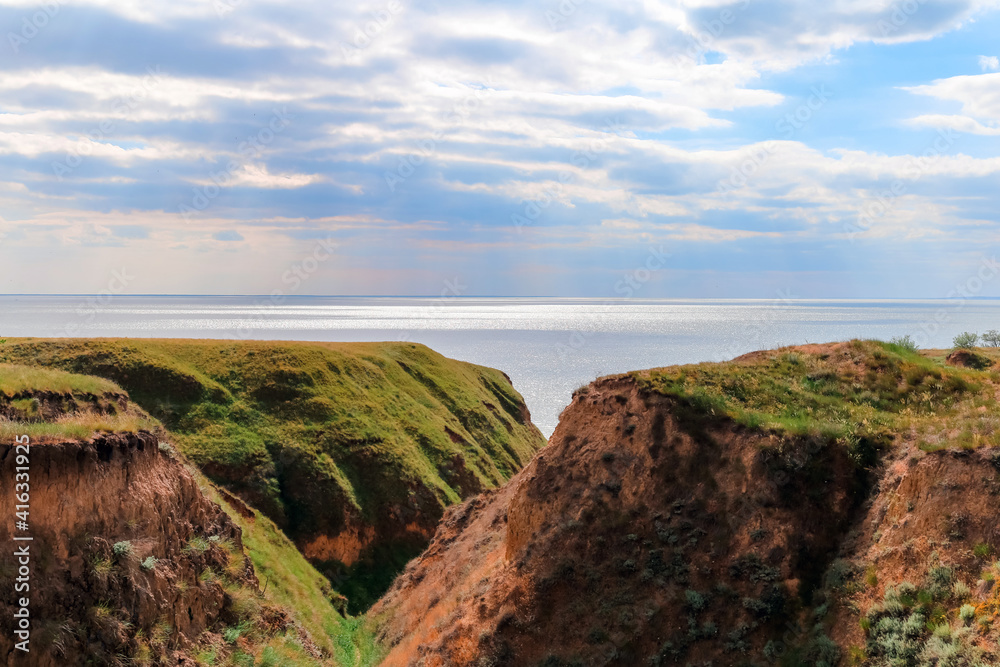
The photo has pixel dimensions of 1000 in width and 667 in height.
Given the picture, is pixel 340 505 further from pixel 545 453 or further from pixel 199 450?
pixel 545 453

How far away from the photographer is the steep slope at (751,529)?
59.7 ft

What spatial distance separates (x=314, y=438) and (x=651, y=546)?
36.8m

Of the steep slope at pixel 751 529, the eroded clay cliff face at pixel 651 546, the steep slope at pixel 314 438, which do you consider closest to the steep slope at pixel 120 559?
the eroded clay cliff face at pixel 651 546

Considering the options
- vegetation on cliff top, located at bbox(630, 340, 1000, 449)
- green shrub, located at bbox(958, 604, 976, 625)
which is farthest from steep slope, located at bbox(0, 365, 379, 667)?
green shrub, located at bbox(958, 604, 976, 625)

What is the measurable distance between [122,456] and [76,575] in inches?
155

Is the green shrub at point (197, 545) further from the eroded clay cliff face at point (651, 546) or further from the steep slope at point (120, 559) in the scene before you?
the eroded clay cliff face at point (651, 546)

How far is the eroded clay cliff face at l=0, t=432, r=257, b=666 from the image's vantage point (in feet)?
63.6

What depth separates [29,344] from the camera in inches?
2251

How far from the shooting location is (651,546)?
22953 mm

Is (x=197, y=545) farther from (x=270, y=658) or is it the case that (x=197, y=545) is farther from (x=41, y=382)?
(x=41, y=382)

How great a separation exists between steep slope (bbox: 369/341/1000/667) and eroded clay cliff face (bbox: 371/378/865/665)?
0.17 feet

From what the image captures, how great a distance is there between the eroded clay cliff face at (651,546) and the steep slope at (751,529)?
52mm

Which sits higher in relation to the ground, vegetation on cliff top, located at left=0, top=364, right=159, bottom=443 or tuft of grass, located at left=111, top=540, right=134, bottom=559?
vegetation on cliff top, located at left=0, top=364, right=159, bottom=443

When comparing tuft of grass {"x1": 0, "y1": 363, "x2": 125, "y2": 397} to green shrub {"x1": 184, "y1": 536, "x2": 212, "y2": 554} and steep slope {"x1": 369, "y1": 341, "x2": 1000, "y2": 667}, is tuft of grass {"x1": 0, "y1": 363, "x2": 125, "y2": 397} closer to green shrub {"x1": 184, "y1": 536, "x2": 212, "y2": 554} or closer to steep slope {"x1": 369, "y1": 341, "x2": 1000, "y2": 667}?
green shrub {"x1": 184, "y1": 536, "x2": 212, "y2": 554}
